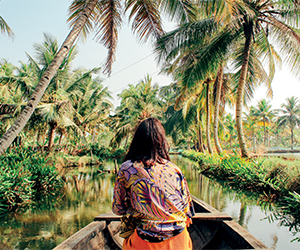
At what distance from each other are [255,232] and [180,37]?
282 inches

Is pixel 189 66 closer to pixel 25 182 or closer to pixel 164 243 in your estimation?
pixel 25 182

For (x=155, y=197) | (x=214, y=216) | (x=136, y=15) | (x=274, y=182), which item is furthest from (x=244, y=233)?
(x=136, y=15)

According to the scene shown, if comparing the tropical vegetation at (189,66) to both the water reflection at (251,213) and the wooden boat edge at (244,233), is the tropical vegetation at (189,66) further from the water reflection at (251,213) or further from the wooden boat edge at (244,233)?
the wooden boat edge at (244,233)

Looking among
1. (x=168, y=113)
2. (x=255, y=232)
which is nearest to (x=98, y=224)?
(x=255, y=232)

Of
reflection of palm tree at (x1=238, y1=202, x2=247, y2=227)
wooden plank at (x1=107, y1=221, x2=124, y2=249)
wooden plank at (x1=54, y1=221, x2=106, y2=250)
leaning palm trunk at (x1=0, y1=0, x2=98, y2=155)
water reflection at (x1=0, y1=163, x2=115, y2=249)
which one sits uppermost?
leaning palm trunk at (x1=0, y1=0, x2=98, y2=155)

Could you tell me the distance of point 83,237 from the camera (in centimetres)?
252

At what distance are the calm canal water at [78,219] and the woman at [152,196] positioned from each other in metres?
2.86

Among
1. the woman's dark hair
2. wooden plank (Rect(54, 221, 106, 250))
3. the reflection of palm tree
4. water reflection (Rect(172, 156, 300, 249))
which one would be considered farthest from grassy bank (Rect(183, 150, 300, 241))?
the woman's dark hair

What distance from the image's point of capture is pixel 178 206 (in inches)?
56.8

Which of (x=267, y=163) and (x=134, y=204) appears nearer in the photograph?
(x=134, y=204)

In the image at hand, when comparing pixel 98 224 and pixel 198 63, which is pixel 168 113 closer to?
pixel 198 63

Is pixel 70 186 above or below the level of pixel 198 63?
below

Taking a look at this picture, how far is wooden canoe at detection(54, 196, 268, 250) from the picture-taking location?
8.04 ft

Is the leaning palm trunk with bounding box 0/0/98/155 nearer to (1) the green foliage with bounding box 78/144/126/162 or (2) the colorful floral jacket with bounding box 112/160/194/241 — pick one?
(2) the colorful floral jacket with bounding box 112/160/194/241
